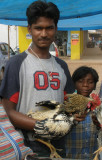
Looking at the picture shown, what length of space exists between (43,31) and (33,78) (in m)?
0.36

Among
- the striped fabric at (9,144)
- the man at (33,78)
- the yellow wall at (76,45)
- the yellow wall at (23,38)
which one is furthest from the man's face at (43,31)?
the yellow wall at (76,45)

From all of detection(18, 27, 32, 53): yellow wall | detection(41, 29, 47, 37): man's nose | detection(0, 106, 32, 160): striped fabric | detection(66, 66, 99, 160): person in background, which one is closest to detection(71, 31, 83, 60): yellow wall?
A: detection(18, 27, 32, 53): yellow wall

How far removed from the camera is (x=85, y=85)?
2.79m

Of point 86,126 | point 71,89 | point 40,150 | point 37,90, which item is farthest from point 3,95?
point 86,126

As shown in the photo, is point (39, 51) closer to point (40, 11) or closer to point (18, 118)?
point (40, 11)

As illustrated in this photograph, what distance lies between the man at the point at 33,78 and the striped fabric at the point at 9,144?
21 centimetres

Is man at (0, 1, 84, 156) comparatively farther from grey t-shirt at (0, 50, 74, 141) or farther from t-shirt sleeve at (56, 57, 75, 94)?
t-shirt sleeve at (56, 57, 75, 94)

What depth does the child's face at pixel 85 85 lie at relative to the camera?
2764 mm

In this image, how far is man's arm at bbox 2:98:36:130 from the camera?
66.7 inches

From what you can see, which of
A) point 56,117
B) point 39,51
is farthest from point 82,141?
point 39,51

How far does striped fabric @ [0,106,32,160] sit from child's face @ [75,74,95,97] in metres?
1.39

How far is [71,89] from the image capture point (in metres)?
2.12

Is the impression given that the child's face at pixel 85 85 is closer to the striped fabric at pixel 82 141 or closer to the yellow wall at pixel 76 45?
the striped fabric at pixel 82 141

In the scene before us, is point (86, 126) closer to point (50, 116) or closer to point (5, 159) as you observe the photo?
point (50, 116)
